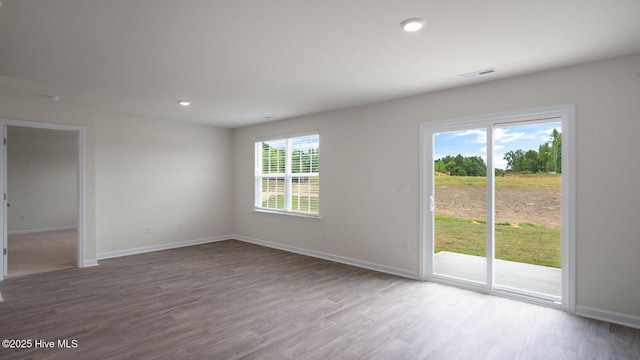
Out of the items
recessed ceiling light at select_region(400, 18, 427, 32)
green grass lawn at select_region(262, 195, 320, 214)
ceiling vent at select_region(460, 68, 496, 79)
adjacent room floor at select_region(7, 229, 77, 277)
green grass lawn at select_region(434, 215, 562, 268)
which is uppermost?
ceiling vent at select_region(460, 68, 496, 79)

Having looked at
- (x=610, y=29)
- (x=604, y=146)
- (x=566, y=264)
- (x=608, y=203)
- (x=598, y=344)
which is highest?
(x=610, y=29)

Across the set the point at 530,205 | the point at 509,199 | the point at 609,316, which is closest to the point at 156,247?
the point at 509,199

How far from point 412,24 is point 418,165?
2.25m

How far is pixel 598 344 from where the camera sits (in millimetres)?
2549

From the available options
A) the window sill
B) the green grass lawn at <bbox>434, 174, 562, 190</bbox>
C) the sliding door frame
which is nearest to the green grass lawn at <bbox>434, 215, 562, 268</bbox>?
the sliding door frame

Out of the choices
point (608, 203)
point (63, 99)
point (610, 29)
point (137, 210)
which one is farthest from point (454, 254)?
point (63, 99)

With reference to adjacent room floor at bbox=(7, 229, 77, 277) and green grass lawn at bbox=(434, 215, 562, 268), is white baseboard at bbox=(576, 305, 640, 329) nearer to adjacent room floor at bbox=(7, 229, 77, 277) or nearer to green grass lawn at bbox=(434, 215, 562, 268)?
green grass lawn at bbox=(434, 215, 562, 268)

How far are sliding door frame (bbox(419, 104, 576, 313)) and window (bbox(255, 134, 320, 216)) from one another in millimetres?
1959

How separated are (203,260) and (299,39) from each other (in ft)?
13.2

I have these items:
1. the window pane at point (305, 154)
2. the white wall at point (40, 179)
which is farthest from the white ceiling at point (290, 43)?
the white wall at point (40, 179)

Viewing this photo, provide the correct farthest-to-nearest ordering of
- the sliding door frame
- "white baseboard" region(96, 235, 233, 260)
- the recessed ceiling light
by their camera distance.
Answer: "white baseboard" region(96, 235, 233, 260) → the sliding door frame → the recessed ceiling light

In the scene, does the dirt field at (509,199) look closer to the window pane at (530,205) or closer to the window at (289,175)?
the window pane at (530,205)

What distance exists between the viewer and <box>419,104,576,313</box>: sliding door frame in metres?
3.16

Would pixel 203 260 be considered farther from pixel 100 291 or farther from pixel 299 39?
pixel 299 39
